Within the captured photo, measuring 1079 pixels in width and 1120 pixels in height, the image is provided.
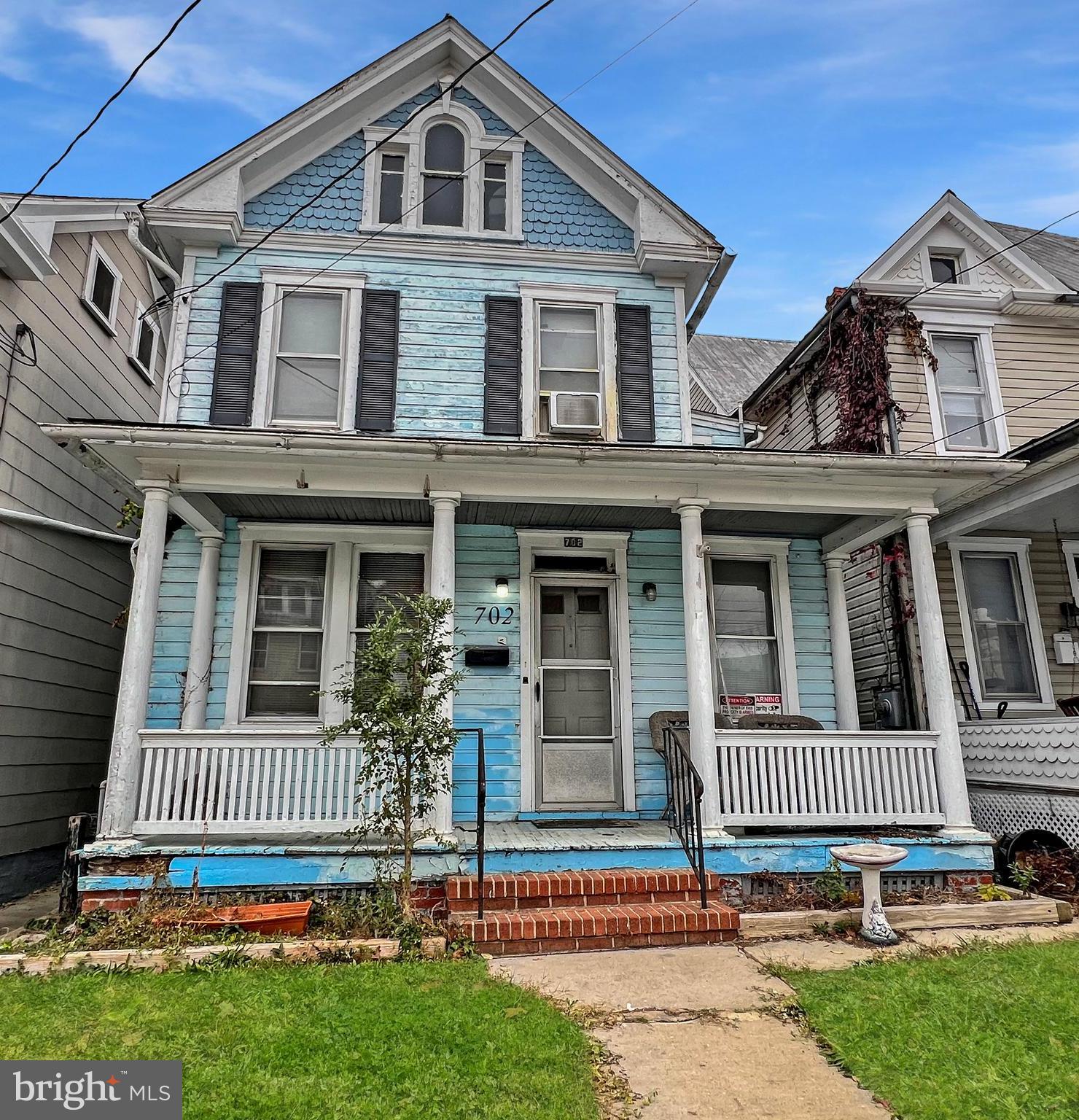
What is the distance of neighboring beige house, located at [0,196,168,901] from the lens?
6.58 m

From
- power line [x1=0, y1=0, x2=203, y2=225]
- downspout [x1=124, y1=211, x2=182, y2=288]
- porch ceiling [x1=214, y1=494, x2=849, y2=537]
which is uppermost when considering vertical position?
downspout [x1=124, y1=211, x2=182, y2=288]

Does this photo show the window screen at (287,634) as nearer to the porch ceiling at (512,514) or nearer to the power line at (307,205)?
the porch ceiling at (512,514)

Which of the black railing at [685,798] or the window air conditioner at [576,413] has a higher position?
the window air conditioner at [576,413]

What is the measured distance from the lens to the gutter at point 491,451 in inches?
216

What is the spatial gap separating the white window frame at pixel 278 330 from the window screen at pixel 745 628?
396 cm

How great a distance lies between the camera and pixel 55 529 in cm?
723

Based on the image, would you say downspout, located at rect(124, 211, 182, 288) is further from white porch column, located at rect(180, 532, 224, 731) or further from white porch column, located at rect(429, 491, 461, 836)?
white porch column, located at rect(429, 491, 461, 836)

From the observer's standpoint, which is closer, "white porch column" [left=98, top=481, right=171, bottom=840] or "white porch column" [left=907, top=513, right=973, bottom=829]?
"white porch column" [left=98, top=481, right=171, bottom=840]

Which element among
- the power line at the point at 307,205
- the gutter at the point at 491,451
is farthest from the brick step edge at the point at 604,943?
the power line at the point at 307,205

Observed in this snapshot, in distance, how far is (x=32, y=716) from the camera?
22.5 feet

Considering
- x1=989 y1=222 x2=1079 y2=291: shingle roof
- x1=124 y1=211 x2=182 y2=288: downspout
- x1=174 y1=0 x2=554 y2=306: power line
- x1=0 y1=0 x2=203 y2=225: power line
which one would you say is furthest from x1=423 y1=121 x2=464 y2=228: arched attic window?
x1=989 y1=222 x2=1079 y2=291: shingle roof

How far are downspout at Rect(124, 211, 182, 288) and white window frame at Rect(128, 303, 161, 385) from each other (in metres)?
2.04

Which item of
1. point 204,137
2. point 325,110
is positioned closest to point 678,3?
point 325,110

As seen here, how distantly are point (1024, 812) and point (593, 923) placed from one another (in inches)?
172
